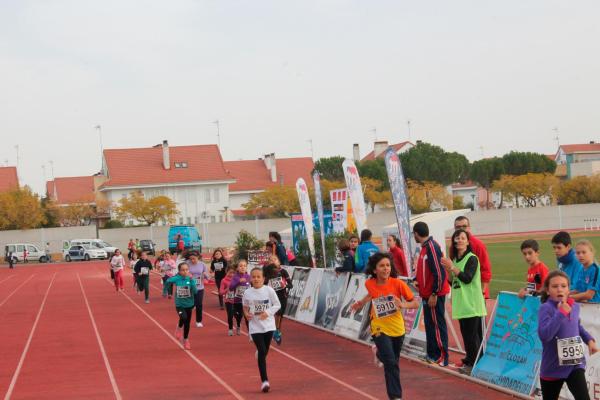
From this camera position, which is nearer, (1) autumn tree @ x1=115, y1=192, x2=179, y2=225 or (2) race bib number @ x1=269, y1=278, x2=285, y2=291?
(2) race bib number @ x1=269, y1=278, x2=285, y2=291

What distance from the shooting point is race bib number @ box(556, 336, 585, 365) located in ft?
24.2

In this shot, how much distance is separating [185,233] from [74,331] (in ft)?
131

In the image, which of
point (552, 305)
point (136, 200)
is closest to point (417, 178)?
point (136, 200)

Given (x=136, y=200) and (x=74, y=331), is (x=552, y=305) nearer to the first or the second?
(x=74, y=331)

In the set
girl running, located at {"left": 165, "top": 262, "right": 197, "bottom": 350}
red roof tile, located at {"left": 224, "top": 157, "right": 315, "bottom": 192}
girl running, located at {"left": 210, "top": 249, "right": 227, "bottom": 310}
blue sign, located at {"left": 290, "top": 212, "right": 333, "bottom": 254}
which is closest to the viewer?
girl running, located at {"left": 165, "top": 262, "right": 197, "bottom": 350}

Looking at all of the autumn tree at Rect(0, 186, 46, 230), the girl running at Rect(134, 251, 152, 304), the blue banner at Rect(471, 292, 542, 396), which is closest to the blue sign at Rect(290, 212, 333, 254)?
the girl running at Rect(134, 251, 152, 304)

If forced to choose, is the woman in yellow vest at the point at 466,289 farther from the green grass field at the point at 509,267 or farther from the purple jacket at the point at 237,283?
the green grass field at the point at 509,267

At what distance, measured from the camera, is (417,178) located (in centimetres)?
9850

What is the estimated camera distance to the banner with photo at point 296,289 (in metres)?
20.8

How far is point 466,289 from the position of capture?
38.3 ft

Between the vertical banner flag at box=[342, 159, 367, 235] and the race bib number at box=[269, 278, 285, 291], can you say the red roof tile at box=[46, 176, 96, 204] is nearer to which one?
the vertical banner flag at box=[342, 159, 367, 235]

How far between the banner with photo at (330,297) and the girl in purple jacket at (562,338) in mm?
9880

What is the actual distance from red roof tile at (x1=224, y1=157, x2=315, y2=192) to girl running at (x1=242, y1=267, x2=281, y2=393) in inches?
3809

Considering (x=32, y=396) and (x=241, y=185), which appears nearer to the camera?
(x=32, y=396)
